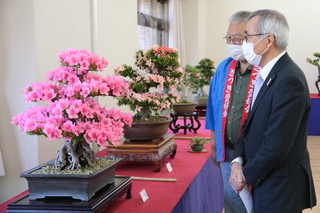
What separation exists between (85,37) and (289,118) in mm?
1565

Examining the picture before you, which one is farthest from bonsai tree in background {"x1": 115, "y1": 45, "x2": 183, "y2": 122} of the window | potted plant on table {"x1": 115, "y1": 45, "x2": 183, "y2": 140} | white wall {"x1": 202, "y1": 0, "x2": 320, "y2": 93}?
white wall {"x1": 202, "y1": 0, "x2": 320, "y2": 93}

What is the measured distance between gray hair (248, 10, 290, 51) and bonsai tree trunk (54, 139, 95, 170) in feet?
2.72

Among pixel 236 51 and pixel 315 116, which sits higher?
pixel 236 51

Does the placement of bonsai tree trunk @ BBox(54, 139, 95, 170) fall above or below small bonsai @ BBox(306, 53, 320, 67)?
below

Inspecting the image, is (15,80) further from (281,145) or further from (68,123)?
(281,145)

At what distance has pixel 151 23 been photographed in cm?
548

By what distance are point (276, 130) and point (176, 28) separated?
5.08 metres

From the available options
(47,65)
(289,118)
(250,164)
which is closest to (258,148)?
(250,164)

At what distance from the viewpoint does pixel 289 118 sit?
1225 millimetres

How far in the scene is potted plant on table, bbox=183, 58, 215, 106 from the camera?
4.50 metres

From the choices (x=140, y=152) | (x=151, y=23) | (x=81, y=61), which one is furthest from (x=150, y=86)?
(x=151, y=23)

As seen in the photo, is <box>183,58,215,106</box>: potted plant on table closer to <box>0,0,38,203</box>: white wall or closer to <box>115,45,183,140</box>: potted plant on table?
<box>115,45,183,140</box>: potted plant on table

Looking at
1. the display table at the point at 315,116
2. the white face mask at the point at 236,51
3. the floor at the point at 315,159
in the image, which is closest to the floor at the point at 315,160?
the floor at the point at 315,159

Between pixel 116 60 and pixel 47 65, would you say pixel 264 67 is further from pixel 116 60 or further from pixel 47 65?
pixel 116 60
